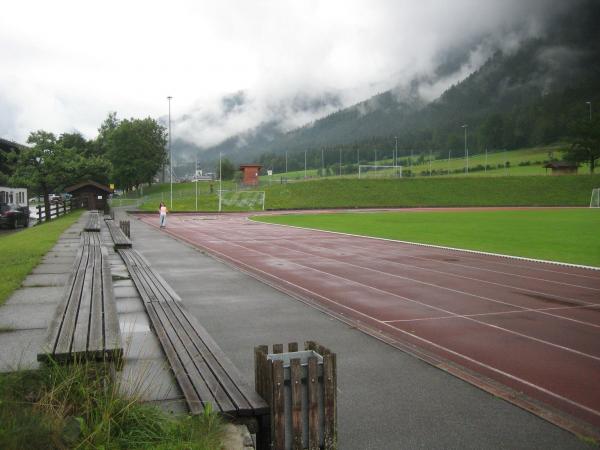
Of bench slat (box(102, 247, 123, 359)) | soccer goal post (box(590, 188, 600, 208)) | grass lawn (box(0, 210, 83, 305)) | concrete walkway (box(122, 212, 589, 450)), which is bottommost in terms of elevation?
concrete walkway (box(122, 212, 589, 450))

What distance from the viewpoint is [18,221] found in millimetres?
36250

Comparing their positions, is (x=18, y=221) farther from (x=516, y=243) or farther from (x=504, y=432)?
(x=504, y=432)

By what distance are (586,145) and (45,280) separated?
105341 millimetres

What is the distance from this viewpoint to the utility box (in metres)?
4.33

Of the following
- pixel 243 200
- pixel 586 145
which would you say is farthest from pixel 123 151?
pixel 586 145

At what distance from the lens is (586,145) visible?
99.8 m

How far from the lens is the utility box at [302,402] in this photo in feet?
14.2

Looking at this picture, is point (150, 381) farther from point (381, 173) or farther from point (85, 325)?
point (381, 173)

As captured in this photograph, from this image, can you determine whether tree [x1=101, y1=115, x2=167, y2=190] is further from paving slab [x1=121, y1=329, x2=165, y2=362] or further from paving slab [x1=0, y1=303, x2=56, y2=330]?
paving slab [x1=121, y1=329, x2=165, y2=362]

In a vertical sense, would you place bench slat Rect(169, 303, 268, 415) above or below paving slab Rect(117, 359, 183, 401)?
above

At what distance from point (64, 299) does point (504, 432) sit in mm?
5847

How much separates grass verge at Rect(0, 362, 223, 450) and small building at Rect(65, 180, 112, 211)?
51.4 m

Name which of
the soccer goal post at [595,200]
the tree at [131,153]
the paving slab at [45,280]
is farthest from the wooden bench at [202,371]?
the tree at [131,153]

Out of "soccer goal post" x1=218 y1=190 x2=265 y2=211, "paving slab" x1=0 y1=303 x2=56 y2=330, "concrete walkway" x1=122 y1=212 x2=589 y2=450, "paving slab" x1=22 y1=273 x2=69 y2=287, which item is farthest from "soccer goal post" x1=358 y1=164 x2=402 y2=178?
"paving slab" x1=0 y1=303 x2=56 y2=330
